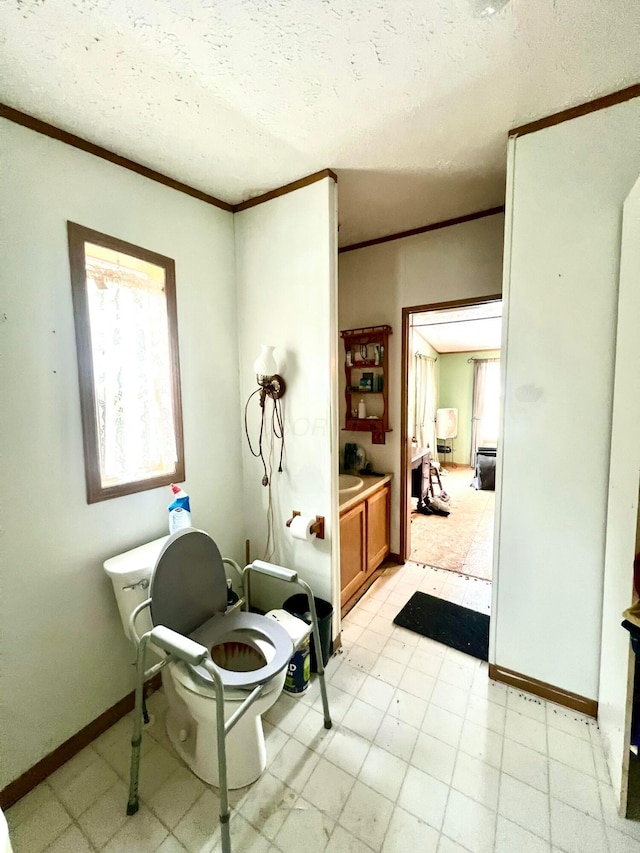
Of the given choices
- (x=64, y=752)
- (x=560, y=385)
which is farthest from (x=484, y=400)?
(x=64, y=752)

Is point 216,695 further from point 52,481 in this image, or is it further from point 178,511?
point 52,481

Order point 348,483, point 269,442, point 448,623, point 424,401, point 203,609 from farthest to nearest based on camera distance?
point 424,401, point 348,483, point 448,623, point 269,442, point 203,609

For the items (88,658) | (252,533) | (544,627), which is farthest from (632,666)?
(88,658)

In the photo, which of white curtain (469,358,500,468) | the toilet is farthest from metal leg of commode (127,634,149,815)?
white curtain (469,358,500,468)

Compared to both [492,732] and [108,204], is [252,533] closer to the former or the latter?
[492,732]

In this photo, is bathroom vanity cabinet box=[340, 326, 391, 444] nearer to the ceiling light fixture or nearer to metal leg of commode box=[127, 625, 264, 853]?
the ceiling light fixture

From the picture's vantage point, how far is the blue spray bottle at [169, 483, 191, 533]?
164 centimetres

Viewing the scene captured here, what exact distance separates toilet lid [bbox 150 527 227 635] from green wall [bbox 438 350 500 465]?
5.83 m

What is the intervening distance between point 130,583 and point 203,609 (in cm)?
32

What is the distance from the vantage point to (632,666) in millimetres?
1139

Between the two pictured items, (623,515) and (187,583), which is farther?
(187,583)

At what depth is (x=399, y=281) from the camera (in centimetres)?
261

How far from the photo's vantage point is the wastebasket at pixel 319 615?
5.71 feet

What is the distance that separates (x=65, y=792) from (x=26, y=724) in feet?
0.95
